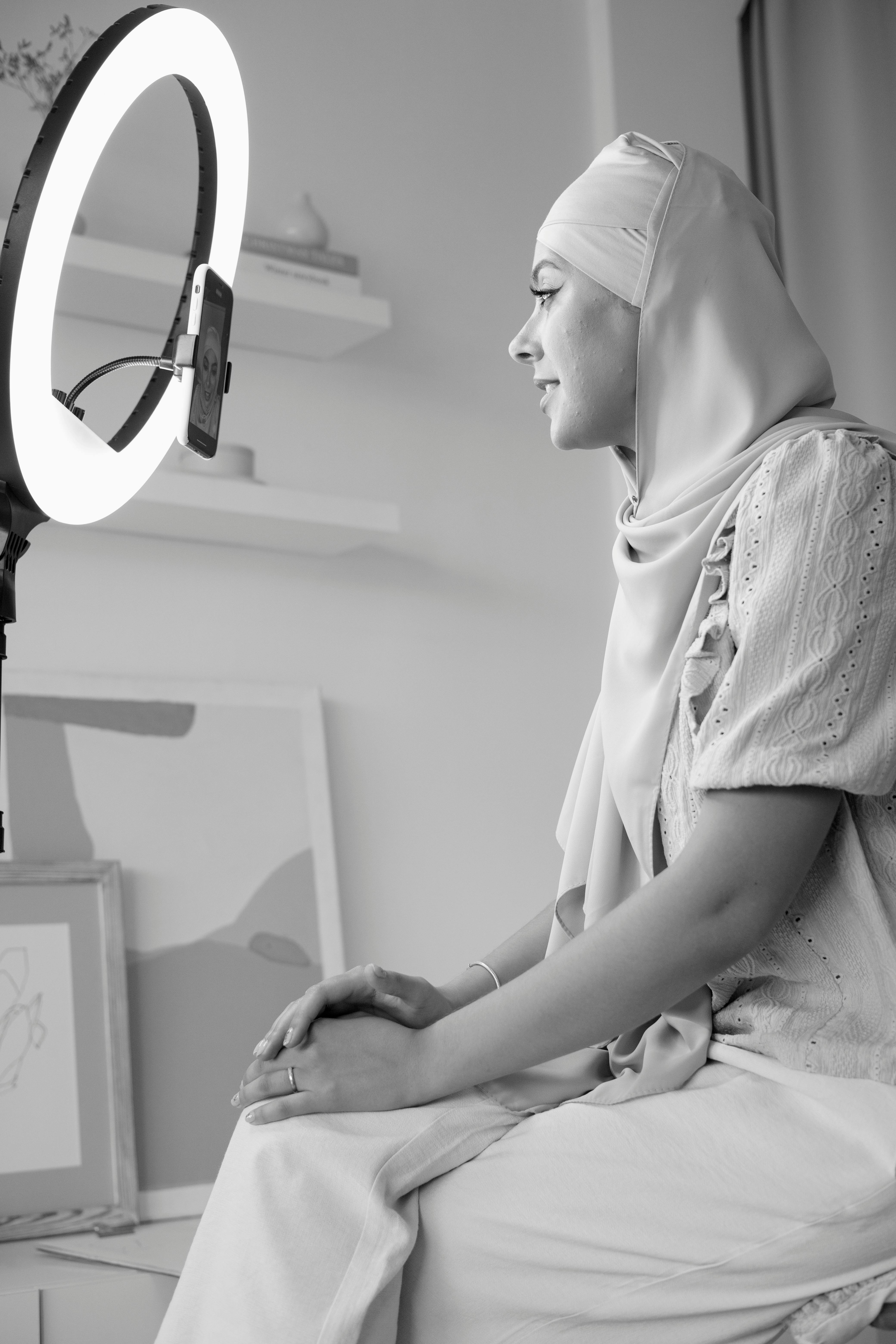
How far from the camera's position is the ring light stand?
0.79 metres

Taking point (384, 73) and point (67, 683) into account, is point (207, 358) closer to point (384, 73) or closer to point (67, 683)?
point (67, 683)

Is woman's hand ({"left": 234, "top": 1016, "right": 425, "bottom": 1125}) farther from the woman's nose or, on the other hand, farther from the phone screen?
the woman's nose

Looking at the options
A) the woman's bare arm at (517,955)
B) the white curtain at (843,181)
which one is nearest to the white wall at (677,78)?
the white curtain at (843,181)

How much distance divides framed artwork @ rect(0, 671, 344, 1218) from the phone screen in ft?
3.53

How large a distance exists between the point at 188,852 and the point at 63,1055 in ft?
1.19

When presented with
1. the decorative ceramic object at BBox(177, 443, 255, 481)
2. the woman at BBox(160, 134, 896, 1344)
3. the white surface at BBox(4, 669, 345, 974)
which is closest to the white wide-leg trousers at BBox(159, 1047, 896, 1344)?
the woman at BBox(160, 134, 896, 1344)

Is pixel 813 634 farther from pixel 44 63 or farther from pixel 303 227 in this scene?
pixel 44 63

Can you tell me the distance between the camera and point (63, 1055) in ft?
6.01

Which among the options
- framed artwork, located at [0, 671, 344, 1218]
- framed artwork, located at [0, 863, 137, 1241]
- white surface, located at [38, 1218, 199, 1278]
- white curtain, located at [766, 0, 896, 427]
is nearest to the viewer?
white surface, located at [38, 1218, 199, 1278]

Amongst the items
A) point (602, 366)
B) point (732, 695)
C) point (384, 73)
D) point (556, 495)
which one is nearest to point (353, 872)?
point (556, 495)

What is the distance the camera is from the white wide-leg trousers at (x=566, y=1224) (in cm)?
86

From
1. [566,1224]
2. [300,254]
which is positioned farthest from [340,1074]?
[300,254]

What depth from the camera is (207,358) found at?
949mm

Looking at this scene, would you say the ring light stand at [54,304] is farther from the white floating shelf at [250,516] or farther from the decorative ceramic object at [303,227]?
the decorative ceramic object at [303,227]
